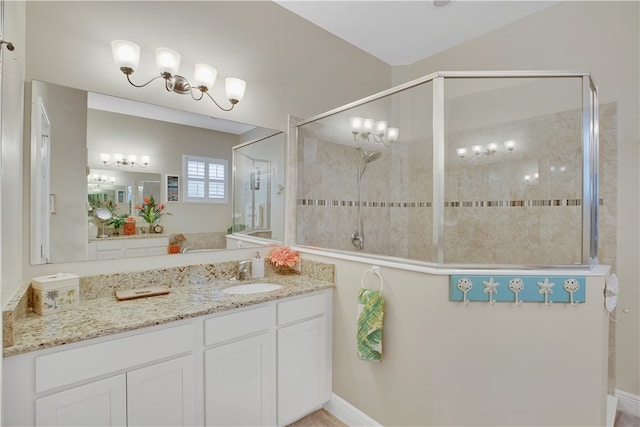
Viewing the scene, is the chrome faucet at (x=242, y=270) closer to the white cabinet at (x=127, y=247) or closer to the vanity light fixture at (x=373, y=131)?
the white cabinet at (x=127, y=247)

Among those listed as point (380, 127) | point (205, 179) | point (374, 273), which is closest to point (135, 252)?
point (205, 179)

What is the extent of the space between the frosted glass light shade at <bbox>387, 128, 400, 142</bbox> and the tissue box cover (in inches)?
103

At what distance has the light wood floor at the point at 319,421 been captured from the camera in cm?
206

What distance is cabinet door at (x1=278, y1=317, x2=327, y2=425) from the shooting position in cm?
189

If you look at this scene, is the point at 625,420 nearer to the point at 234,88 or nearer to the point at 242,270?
the point at 242,270

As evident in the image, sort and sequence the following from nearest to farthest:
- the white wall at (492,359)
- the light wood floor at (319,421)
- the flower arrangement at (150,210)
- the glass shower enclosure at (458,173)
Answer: the white wall at (492,359)
the flower arrangement at (150,210)
the light wood floor at (319,421)
the glass shower enclosure at (458,173)

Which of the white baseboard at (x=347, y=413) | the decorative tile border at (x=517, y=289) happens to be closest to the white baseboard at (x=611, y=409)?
the decorative tile border at (x=517, y=289)

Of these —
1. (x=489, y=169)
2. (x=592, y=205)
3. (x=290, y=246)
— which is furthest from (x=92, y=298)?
(x=489, y=169)

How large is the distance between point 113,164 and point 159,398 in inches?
50.6

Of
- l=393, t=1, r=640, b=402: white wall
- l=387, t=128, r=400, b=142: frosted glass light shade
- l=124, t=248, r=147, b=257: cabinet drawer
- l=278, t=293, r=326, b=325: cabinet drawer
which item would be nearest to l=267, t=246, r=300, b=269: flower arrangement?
l=278, t=293, r=326, b=325: cabinet drawer

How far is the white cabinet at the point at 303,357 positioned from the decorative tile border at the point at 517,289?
2.87ft

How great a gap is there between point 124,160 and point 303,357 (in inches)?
63.7

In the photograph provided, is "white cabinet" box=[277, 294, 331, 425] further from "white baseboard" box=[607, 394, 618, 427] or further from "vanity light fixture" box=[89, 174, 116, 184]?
"white baseboard" box=[607, 394, 618, 427]

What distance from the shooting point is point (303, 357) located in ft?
6.58
